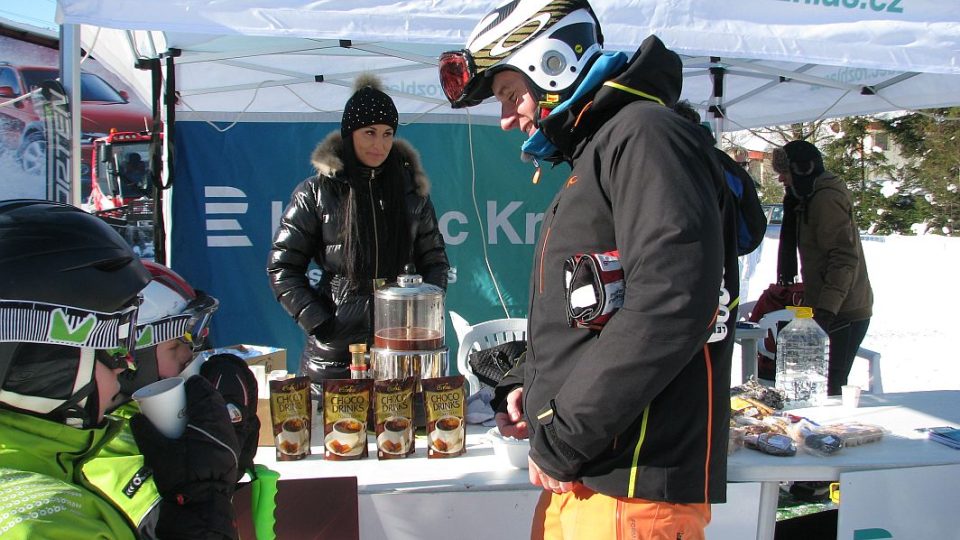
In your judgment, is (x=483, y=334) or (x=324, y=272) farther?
(x=483, y=334)

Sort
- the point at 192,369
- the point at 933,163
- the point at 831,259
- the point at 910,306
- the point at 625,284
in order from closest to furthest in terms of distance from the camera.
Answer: the point at 625,284, the point at 192,369, the point at 831,259, the point at 910,306, the point at 933,163

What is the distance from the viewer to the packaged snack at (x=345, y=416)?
2014 mm

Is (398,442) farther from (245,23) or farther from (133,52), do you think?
(133,52)

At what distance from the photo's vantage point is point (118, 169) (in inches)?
452

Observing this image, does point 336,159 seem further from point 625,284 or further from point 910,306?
point 910,306

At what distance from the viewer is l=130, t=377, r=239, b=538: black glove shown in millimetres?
1169

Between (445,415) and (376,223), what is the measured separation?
1294 mm

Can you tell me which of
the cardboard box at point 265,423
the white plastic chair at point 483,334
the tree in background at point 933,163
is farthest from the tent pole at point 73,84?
the tree in background at point 933,163

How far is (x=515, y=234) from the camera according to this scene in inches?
232

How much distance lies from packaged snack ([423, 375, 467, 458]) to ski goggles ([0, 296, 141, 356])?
37.9 inches

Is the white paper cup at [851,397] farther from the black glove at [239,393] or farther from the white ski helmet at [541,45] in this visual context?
the black glove at [239,393]

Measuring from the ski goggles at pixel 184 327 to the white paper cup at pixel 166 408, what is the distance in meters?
0.36

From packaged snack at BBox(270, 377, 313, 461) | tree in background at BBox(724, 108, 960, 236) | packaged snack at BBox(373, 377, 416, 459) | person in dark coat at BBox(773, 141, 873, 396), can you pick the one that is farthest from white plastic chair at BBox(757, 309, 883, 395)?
tree in background at BBox(724, 108, 960, 236)

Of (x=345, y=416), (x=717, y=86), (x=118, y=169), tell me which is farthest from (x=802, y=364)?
(x=118, y=169)
